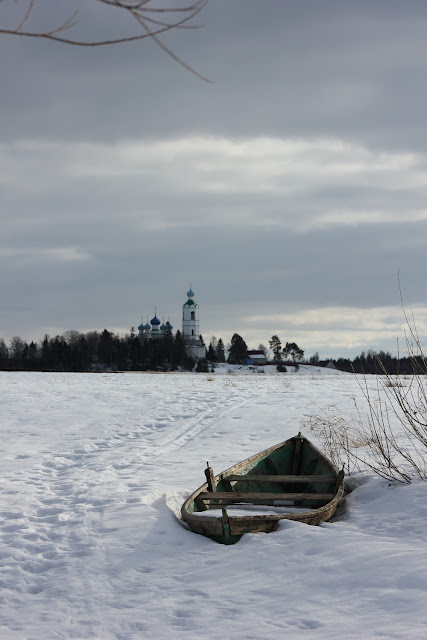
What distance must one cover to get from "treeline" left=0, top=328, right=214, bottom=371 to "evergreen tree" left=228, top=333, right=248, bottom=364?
923cm

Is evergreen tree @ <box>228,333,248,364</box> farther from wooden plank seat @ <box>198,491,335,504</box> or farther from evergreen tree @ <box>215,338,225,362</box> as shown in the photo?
wooden plank seat @ <box>198,491,335,504</box>

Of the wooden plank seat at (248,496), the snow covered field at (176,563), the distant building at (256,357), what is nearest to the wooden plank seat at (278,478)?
the snow covered field at (176,563)

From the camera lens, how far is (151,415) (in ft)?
52.5

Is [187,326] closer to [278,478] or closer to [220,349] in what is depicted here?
Answer: [220,349]

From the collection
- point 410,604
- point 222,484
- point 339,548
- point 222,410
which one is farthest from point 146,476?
point 222,410

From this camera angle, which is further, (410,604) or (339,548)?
(339,548)

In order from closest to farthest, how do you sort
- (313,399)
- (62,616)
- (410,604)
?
1. (410,604)
2. (62,616)
3. (313,399)

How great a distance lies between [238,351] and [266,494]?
106 m

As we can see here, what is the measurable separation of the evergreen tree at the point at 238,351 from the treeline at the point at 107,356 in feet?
30.3

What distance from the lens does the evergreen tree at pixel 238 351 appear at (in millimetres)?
112312

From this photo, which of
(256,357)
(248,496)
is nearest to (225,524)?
(248,496)

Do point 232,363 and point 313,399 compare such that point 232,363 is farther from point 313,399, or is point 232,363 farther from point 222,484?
point 222,484

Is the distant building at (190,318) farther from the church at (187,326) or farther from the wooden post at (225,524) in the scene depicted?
the wooden post at (225,524)

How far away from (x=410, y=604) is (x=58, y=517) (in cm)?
446
